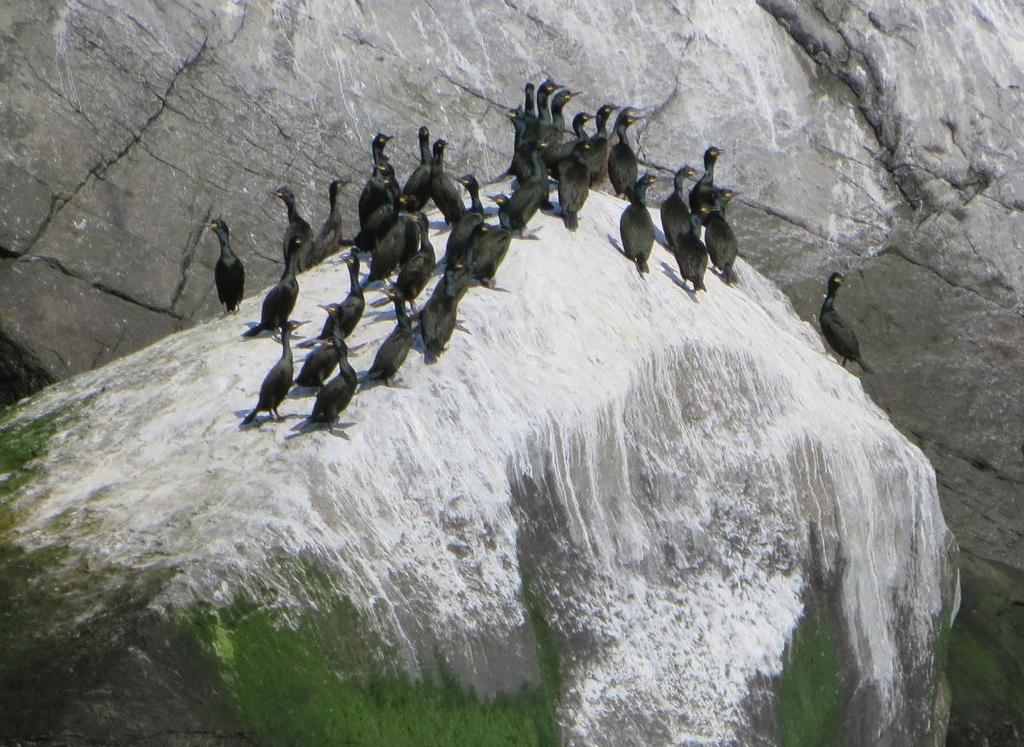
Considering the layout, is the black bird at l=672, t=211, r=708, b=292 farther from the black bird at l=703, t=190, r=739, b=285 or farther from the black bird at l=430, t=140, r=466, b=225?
the black bird at l=430, t=140, r=466, b=225

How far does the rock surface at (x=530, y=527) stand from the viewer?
9.42 meters

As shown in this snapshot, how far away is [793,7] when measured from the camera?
21.3 metres

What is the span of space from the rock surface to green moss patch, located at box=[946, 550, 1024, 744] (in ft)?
2.58

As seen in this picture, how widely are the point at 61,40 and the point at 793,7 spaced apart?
8.57m

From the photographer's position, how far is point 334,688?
9656mm

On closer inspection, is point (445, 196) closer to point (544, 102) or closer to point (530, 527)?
point (544, 102)

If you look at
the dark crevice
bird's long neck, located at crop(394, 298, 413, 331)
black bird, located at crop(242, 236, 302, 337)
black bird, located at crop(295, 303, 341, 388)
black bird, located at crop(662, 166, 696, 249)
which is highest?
black bird, located at crop(662, 166, 696, 249)

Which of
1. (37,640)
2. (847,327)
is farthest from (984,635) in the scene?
(37,640)

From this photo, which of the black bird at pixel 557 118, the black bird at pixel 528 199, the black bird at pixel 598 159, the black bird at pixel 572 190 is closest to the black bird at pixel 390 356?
the black bird at pixel 528 199

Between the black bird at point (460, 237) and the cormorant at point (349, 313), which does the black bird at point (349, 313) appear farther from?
the black bird at point (460, 237)

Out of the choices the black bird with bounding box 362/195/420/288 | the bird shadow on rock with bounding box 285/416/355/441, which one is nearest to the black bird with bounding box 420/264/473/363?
the bird shadow on rock with bounding box 285/416/355/441

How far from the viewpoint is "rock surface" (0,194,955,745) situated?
30.9 feet

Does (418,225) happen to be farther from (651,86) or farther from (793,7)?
(793,7)

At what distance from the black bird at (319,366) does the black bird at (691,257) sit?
3.31 metres
